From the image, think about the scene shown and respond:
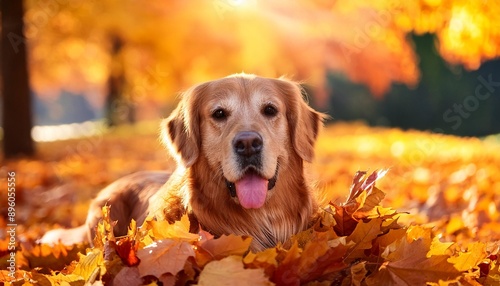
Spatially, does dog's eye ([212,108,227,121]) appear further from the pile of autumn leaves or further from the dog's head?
the pile of autumn leaves

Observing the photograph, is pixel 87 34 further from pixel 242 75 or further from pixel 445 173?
pixel 242 75

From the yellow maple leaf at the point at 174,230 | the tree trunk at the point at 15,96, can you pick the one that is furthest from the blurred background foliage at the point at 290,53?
the yellow maple leaf at the point at 174,230

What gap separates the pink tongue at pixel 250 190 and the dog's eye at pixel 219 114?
1.38 ft

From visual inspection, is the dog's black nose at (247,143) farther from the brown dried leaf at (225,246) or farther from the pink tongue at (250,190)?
the brown dried leaf at (225,246)

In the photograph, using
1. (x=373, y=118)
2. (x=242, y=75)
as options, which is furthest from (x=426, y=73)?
(x=242, y=75)

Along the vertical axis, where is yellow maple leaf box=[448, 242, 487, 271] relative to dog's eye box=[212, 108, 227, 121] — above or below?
below

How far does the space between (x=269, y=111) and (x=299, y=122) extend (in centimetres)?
26

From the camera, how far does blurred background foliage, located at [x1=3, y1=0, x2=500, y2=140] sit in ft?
51.6

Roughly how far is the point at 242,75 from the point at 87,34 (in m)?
16.9

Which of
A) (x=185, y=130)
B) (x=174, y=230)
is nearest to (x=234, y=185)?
(x=185, y=130)

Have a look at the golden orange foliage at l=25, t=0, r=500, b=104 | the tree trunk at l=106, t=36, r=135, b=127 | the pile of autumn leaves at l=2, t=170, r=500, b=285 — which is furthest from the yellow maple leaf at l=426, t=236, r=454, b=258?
the tree trunk at l=106, t=36, r=135, b=127

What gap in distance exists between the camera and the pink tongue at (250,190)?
10.9 feet

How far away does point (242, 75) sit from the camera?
3.73m

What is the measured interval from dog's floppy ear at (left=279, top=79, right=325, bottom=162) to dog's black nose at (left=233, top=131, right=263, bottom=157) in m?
0.47
